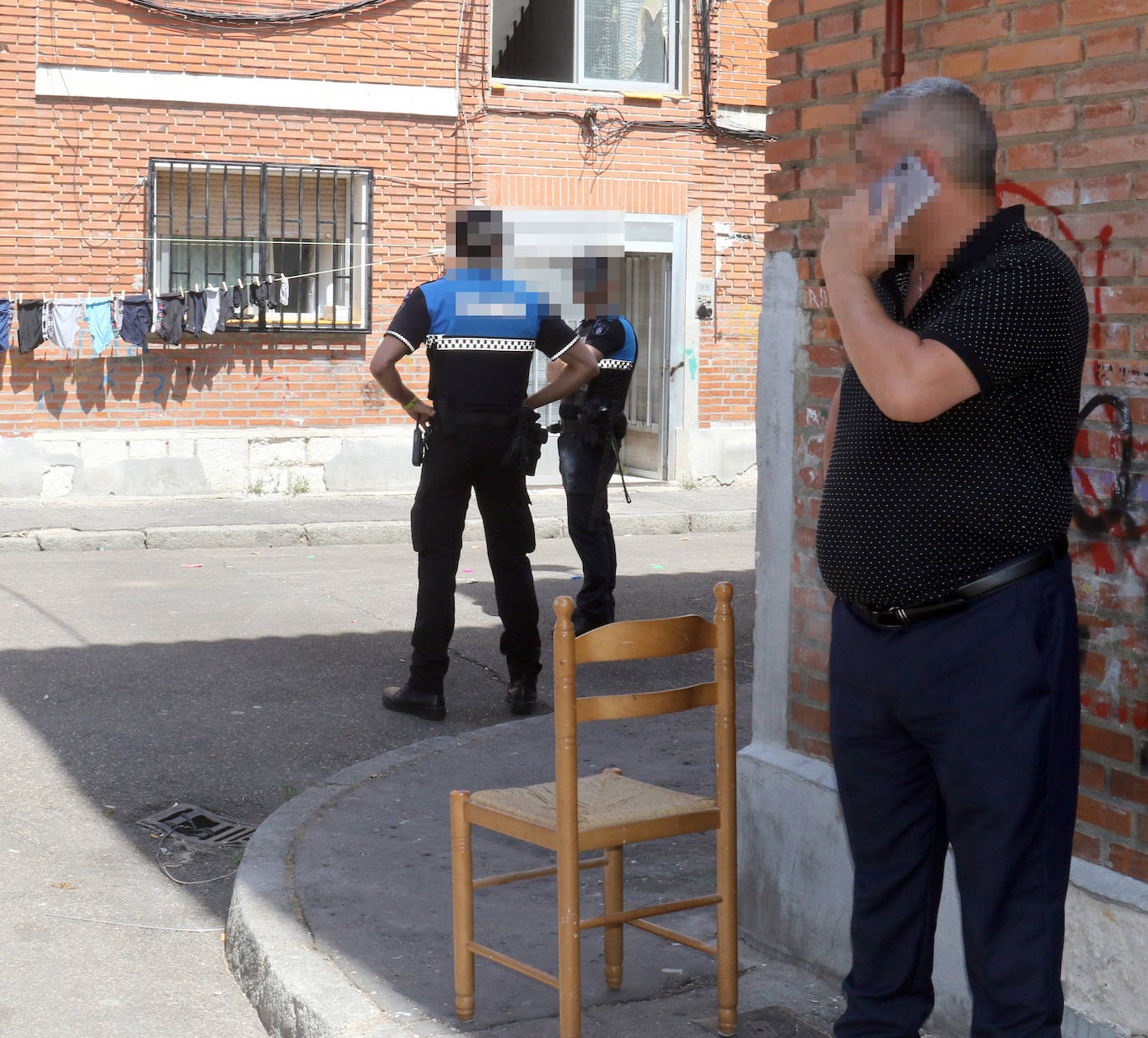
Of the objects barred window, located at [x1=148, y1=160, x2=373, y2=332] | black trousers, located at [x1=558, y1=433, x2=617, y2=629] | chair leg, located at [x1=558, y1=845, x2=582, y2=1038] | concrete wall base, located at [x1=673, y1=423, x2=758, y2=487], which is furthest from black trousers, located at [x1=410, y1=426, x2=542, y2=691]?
concrete wall base, located at [x1=673, y1=423, x2=758, y2=487]

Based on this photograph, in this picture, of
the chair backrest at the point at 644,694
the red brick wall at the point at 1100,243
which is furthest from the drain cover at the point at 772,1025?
the red brick wall at the point at 1100,243

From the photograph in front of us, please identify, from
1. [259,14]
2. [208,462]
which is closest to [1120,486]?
[208,462]

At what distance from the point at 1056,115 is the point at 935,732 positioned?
1.45 metres

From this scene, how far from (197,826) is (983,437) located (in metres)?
3.62

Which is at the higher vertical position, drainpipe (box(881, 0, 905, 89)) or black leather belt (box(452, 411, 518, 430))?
drainpipe (box(881, 0, 905, 89))

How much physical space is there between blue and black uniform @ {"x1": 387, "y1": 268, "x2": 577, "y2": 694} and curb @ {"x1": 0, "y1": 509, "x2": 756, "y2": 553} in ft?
18.4

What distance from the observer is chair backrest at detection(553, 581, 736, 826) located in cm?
307

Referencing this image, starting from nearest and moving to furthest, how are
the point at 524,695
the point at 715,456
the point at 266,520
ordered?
the point at 524,695 → the point at 266,520 → the point at 715,456

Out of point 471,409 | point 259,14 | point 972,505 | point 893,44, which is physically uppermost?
point 259,14

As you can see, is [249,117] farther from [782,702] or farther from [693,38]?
[782,702]

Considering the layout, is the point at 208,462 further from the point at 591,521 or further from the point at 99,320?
the point at 591,521

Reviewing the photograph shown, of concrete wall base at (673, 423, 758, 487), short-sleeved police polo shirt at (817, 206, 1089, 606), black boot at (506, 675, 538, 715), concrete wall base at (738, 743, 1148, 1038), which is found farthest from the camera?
concrete wall base at (673, 423, 758, 487)

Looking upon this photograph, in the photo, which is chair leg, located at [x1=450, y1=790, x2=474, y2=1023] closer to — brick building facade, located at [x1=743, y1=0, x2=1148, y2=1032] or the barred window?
brick building facade, located at [x1=743, y1=0, x2=1148, y2=1032]

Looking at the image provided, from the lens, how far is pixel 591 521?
7.73 m
